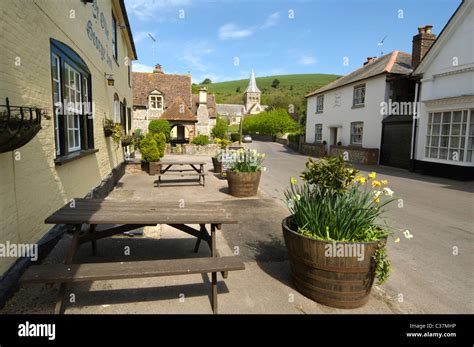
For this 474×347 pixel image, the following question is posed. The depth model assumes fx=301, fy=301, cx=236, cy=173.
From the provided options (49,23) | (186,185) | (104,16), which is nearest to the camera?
(49,23)

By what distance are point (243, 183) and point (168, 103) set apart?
26023 mm

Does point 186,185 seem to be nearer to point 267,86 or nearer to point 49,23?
point 49,23

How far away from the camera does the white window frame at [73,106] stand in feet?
18.5

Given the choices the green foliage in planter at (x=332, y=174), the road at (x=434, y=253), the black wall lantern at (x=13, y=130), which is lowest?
the road at (x=434, y=253)

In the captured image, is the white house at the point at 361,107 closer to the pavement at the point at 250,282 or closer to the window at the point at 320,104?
the window at the point at 320,104

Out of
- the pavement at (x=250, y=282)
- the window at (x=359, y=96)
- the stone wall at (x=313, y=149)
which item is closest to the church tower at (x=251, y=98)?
the stone wall at (x=313, y=149)

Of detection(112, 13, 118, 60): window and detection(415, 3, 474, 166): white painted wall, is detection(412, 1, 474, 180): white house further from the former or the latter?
detection(112, 13, 118, 60): window

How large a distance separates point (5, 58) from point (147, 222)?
89.8 inches

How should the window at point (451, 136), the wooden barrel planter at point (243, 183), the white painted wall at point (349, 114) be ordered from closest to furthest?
the wooden barrel planter at point (243, 183), the window at point (451, 136), the white painted wall at point (349, 114)

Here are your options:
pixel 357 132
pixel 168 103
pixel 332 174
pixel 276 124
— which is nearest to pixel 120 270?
pixel 332 174

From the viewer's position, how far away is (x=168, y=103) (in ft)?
105

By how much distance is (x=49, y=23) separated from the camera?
4.46 metres

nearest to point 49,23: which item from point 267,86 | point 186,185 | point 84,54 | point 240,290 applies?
point 84,54

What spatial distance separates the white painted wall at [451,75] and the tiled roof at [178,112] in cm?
2076
